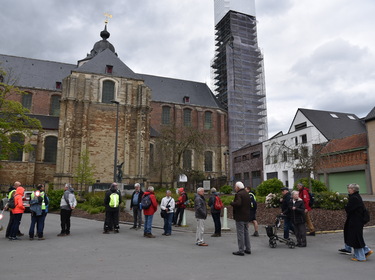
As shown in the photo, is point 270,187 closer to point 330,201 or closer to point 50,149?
point 330,201

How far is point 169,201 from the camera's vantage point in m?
9.62

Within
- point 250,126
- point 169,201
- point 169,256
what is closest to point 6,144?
point 169,201

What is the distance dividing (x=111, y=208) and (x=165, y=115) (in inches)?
1399

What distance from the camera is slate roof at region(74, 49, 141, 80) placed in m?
33.1

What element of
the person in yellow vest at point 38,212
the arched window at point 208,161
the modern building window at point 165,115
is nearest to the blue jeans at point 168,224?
the person in yellow vest at point 38,212

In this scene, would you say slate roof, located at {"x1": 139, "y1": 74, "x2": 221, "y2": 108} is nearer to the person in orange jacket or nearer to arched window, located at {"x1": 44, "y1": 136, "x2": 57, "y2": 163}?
arched window, located at {"x1": 44, "y1": 136, "x2": 57, "y2": 163}

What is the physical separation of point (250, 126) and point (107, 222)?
134 ft

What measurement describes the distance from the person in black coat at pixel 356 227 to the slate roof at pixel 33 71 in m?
40.6

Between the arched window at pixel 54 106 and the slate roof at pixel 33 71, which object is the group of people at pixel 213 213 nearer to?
the arched window at pixel 54 106

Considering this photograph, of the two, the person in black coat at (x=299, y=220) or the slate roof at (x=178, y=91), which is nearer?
the person in black coat at (x=299, y=220)

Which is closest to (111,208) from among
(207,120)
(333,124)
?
(333,124)

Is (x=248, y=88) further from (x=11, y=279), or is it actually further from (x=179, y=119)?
(x=11, y=279)

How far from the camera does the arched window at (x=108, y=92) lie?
3275 cm

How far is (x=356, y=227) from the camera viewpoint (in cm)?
620
